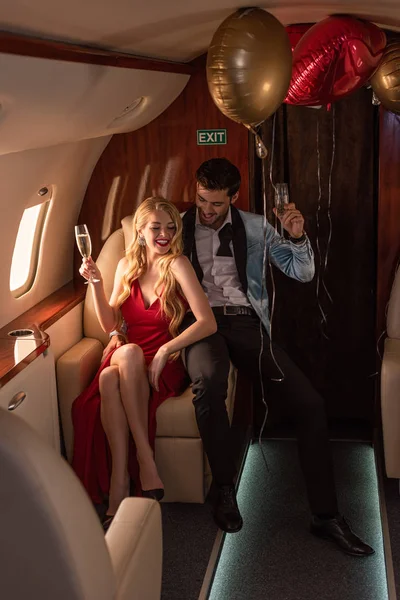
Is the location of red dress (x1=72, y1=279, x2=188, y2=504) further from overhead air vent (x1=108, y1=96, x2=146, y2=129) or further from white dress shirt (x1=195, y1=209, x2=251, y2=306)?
overhead air vent (x1=108, y1=96, x2=146, y2=129)

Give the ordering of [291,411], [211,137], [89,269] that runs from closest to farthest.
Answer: [291,411]
[89,269]
[211,137]

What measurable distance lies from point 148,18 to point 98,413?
2.01m

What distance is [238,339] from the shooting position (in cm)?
439

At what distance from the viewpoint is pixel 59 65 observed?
3.03m

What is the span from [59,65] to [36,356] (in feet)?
4.68

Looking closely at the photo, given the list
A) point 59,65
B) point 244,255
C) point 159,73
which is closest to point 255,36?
point 59,65

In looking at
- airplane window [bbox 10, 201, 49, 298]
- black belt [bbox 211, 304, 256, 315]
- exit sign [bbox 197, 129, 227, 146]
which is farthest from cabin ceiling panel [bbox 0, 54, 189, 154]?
black belt [bbox 211, 304, 256, 315]

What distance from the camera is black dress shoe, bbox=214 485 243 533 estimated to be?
395 centimetres

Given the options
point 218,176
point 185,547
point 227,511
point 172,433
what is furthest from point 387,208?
point 185,547

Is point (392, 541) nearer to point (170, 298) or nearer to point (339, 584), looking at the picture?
point (339, 584)

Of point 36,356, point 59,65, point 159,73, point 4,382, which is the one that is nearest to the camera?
point 59,65

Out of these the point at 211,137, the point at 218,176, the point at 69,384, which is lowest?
the point at 69,384

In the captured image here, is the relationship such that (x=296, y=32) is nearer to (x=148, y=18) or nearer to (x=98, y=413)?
(x=148, y=18)

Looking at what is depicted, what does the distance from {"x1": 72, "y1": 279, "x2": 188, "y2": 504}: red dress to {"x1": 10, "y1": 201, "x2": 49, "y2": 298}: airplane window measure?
2.77 feet
